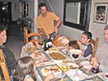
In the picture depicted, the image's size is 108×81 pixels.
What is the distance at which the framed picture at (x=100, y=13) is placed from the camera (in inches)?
108

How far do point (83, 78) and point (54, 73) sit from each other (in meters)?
0.27

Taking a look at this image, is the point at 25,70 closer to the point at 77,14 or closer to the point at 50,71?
the point at 50,71

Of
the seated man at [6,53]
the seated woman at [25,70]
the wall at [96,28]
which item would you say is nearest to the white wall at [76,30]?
the wall at [96,28]

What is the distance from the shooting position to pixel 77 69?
158cm

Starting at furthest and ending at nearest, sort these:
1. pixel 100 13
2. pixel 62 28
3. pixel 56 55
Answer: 1. pixel 62 28
2. pixel 100 13
3. pixel 56 55

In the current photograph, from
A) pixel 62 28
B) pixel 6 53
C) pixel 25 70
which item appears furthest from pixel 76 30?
pixel 25 70

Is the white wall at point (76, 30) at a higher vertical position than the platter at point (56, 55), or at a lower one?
higher

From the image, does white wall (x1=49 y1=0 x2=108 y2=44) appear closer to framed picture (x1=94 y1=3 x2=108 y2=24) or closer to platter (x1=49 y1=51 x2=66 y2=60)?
framed picture (x1=94 y1=3 x2=108 y2=24)

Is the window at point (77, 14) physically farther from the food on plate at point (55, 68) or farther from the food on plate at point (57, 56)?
the food on plate at point (55, 68)

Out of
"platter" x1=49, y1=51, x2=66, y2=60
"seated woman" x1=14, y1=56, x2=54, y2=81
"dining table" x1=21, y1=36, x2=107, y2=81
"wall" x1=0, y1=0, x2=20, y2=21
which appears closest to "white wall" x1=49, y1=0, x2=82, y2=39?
"platter" x1=49, y1=51, x2=66, y2=60

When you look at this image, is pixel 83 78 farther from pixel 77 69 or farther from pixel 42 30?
pixel 42 30

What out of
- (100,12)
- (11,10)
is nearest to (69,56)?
(100,12)

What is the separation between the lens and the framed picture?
108 inches

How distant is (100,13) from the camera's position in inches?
112
